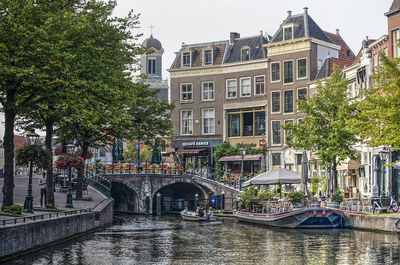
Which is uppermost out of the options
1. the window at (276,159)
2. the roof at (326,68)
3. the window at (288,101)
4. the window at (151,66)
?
the window at (151,66)

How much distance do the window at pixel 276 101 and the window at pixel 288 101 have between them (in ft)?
2.07

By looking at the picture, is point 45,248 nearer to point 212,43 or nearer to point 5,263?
point 5,263

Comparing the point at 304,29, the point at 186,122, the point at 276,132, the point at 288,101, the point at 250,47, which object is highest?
the point at 304,29

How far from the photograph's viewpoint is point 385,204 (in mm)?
35562

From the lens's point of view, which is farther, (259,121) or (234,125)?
(234,125)

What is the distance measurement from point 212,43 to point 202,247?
135ft

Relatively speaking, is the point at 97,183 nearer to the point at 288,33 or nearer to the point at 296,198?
the point at 296,198

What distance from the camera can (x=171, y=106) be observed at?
44125 mm

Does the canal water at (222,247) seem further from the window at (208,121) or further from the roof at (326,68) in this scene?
the window at (208,121)

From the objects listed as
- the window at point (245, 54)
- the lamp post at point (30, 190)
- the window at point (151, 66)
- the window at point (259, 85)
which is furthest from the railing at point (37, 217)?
the window at point (151, 66)

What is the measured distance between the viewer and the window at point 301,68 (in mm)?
57312

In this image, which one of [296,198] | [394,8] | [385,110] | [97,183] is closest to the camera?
[385,110]

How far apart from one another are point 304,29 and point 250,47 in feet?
19.9

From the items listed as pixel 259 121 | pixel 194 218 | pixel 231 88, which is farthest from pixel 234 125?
pixel 194 218
